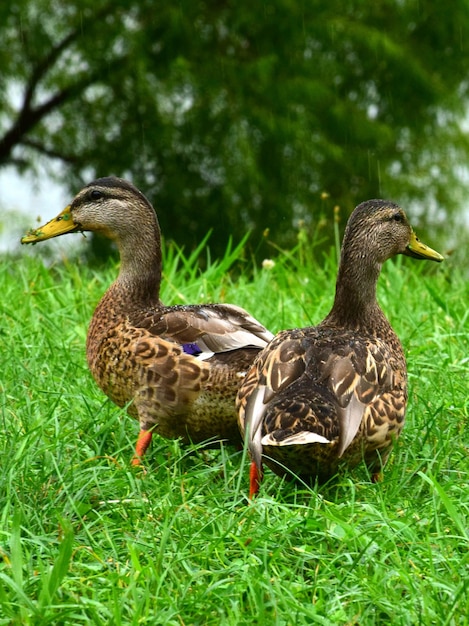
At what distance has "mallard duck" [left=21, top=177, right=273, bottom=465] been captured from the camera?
13.9 ft

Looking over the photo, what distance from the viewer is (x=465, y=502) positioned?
368cm

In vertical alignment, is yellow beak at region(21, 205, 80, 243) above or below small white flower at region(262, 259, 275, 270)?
above

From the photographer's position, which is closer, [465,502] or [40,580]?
[40,580]

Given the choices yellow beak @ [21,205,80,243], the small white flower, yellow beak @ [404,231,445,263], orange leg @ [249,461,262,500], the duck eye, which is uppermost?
the duck eye

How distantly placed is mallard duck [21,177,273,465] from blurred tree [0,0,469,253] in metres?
8.24

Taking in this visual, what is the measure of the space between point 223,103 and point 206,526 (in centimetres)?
1055

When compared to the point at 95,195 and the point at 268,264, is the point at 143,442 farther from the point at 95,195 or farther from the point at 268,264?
the point at 268,264

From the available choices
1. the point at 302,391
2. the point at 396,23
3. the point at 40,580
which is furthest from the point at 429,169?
the point at 40,580

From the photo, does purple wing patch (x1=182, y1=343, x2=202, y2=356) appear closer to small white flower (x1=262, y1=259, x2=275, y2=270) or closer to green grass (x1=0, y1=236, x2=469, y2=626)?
green grass (x1=0, y1=236, x2=469, y2=626)

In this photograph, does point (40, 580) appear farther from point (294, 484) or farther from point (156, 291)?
point (156, 291)

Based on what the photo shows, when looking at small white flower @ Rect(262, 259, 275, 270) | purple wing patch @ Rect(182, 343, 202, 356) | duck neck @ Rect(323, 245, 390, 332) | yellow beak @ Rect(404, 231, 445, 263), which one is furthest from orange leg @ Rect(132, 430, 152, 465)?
small white flower @ Rect(262, 259, 275, 270)

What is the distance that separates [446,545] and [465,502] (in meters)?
0.37

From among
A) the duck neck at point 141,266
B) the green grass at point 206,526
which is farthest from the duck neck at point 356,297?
the duck neck at point 141,266

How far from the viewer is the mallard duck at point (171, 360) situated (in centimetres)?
422
